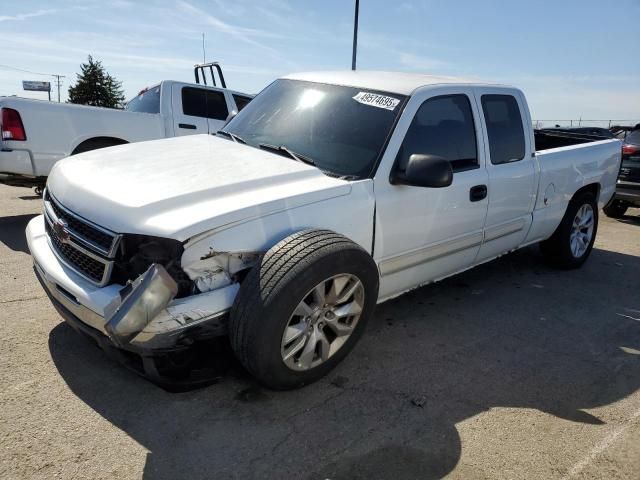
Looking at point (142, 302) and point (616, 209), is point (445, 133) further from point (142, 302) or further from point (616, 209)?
point (616, 209)

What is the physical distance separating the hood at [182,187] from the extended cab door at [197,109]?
4.37 meters

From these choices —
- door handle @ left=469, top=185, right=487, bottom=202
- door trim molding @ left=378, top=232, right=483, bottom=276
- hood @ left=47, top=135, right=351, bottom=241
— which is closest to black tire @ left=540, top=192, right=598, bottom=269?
door trim molding @ left=378, top=232, right=483, bottom=276

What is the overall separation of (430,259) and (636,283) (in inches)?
114

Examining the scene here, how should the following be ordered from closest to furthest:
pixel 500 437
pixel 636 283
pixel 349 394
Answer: pixel 500 437, pixel 349 394, pixel 636 283

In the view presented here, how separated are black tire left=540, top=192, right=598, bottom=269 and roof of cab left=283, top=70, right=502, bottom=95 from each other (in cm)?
188

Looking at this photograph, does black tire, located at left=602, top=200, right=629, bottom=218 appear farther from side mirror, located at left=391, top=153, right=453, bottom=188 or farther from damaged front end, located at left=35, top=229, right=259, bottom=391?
damaged front end, located at left=35, top=229, right=259, bottom=391

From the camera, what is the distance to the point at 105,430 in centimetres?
253

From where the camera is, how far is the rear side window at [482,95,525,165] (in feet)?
13.6

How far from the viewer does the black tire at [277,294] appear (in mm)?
2518

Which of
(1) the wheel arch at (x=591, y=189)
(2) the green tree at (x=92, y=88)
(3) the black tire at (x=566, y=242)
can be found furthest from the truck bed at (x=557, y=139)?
(2) the green tree at (x=92, y=88)

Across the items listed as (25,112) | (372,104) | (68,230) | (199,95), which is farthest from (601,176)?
(25,112)

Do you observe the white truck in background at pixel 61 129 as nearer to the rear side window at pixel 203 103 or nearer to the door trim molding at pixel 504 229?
the rear side window at pixel 203 103

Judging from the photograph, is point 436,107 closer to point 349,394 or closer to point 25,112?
point 349,394

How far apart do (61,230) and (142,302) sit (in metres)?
0.97
